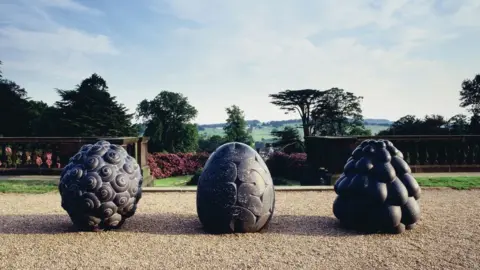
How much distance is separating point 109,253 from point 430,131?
35.3 metres

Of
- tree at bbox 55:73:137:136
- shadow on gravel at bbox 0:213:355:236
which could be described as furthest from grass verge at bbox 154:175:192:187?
tree at bbox 55:73:137:136

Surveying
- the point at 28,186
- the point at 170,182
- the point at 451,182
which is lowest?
the point at 170,182

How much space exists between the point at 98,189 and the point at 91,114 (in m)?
36.7

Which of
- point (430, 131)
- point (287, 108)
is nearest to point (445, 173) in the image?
point (430, 131)

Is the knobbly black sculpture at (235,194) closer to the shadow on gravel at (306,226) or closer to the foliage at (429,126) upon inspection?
the shadow on gravel at (306,226)

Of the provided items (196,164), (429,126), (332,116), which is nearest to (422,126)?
(429,126)

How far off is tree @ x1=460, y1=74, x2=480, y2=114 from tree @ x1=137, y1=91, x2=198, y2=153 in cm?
3683

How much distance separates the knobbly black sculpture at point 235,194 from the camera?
6.36 metres

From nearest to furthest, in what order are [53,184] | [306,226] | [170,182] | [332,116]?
[306,226], [53,184], [170,182], [332,116]

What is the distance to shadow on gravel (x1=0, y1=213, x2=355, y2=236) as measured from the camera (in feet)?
22.6

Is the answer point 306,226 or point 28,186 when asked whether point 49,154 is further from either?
point 306,226

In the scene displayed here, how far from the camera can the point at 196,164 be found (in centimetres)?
2477

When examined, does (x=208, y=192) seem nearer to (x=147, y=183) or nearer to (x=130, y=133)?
(x=147, y=183)

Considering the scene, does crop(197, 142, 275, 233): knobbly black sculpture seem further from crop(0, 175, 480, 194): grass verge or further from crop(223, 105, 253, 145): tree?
crop(223, 105, 253, 145): tree
